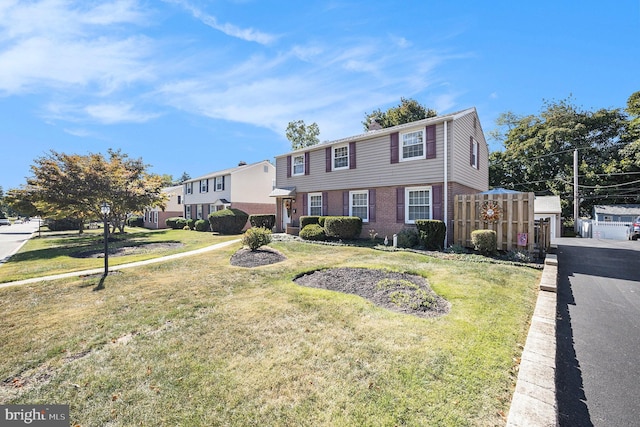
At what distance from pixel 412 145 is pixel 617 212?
94.0ft

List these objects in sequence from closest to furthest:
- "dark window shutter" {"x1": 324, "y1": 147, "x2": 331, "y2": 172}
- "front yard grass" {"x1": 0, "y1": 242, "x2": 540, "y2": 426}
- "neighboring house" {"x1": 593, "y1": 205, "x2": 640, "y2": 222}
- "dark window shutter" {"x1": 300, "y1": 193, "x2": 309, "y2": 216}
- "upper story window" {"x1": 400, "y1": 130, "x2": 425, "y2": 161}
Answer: "front yard grass" {"x1": 0, "y1": 242, "x2": 540, "y2": 426} < "upper story window" {"x1": 400, "y1": 130, "x2": 425, "y2": 161} < "dark window shutter" {"x1": 324, "y1": 147, "x2": 331, "y2": 172} < "dark window shutter" {"x1": 300, "y1": 193, "x2": 309, "y2": 216} < "neighboring house" {"x1": 593, "y1": 205, "x2": 640, "y2": 222}

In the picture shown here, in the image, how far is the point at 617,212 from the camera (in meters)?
27.1

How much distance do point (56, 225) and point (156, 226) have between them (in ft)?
43.2

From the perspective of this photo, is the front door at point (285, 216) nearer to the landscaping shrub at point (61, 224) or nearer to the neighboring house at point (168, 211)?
the neighboring house at point (168, 211)

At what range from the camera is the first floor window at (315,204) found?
54.7 ft

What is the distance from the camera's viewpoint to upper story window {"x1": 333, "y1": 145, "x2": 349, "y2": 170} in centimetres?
1526

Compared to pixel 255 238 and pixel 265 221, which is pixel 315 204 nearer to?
pixel 265 221

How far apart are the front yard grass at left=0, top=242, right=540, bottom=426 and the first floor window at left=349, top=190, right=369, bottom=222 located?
837 cm

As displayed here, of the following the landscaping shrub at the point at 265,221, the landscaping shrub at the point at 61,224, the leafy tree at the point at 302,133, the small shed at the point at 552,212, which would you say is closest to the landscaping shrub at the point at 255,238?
the landscaping shrub at the point at 265,221

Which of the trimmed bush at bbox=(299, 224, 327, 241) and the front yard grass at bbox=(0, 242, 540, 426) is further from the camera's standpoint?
the trimmed bush at bbox=(299, 224, 327, 241)

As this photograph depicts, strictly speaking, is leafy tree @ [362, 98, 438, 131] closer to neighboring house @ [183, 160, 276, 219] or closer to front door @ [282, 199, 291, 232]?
neighboring house @ [183, 160, 276, 219]

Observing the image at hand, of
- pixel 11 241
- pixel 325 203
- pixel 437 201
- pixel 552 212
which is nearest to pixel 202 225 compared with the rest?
pixel 325 203

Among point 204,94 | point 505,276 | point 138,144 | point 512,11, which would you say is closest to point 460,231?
point 505,276

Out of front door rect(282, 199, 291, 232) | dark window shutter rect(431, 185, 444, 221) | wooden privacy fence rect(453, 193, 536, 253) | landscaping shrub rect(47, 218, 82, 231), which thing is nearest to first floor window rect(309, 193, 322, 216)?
front door rect(282, 199, 291, 232)
